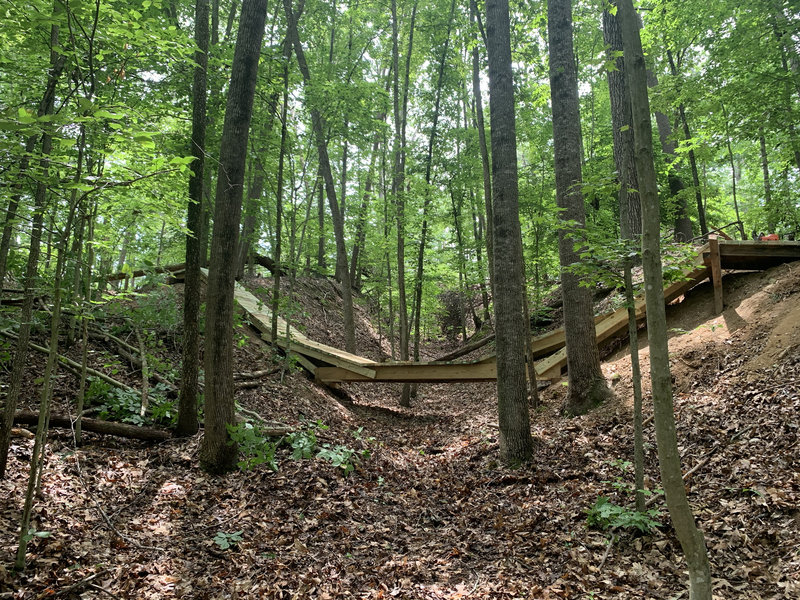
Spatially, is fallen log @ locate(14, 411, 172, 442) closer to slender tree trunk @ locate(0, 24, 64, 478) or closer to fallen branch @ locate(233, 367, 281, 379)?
slender tree trunk @ locate(0, 24, 64, 478)

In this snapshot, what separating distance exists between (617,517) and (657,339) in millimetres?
2250

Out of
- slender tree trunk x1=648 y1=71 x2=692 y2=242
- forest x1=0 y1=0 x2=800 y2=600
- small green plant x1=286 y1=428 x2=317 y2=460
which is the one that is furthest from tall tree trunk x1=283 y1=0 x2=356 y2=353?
slender tree trunk x1=648 y1=71 x2=692 y2=242

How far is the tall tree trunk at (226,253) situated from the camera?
4996 millimetres

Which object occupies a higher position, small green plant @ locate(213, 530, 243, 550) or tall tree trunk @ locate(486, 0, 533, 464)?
tall tree trunk @ locate(486, 0, 533, 464)

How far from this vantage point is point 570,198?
6738mm

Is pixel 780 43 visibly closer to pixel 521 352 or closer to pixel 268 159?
pixel 521 352

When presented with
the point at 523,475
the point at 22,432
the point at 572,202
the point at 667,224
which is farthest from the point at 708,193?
the point at 22,432

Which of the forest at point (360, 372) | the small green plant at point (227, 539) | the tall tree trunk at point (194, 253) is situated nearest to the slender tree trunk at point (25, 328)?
the forest at point (360, 372)

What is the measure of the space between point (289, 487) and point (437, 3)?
12585 mm

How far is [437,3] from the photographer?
11.9m

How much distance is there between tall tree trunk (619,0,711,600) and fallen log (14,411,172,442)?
5.41 metres

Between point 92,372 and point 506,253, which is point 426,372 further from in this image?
point 92,372

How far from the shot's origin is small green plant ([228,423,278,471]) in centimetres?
505

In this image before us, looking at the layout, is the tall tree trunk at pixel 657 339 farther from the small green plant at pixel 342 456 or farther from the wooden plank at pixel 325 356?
the wooden plank at pixel 325 356
